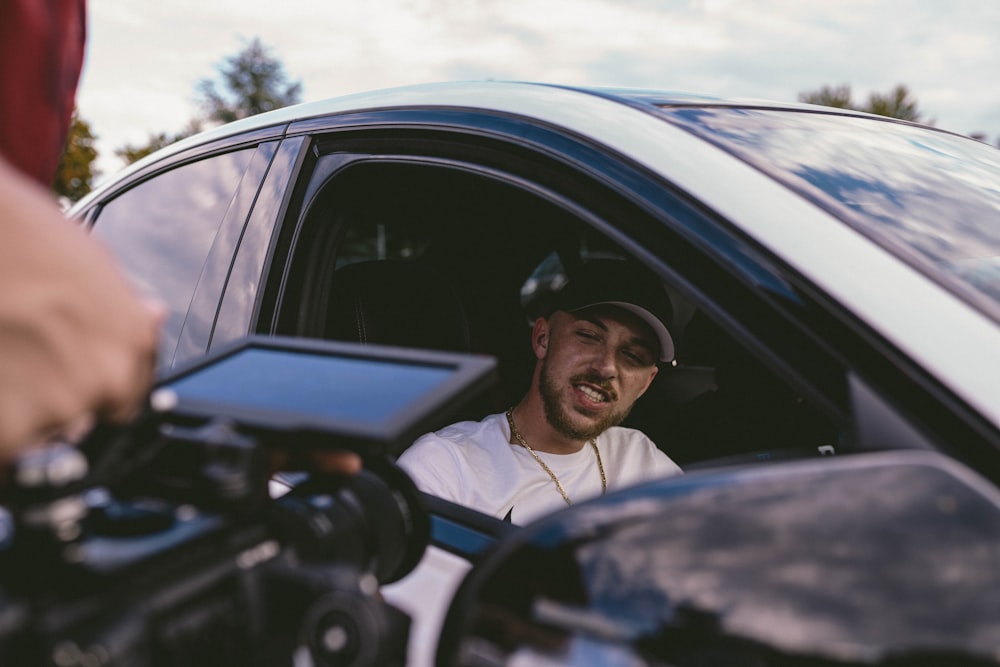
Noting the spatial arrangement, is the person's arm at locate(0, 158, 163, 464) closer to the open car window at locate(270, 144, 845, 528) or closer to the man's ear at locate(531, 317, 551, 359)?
the open car window at locate(270, 144, 845, 528)

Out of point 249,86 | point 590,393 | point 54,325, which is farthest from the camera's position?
point 249,86

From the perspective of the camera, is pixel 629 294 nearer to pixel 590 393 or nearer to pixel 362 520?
pixel 590 393

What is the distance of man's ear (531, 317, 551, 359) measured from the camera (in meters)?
2.97

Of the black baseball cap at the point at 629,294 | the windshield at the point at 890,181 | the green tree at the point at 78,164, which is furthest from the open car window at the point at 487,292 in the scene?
the green tree at the point at 78,164

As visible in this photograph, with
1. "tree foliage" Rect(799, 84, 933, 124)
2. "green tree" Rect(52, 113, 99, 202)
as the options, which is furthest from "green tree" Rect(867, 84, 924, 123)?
"green tree" Rect(52, 113, 99, 202)

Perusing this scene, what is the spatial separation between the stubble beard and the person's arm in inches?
84.0

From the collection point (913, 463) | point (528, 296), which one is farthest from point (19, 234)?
point (528, 296)

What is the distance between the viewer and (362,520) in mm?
1005

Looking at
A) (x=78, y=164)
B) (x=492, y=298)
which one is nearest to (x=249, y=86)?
(x=78, y=164)

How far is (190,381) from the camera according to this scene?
3.31 ft

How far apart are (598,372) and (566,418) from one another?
0.18 metres

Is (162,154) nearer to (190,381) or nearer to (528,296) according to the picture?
(528,296)

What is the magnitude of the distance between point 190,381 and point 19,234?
401mm

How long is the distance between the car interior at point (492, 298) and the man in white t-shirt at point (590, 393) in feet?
0.60
